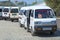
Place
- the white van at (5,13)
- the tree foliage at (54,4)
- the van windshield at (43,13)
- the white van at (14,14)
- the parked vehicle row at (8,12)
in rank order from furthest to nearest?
the tree foliage at (54,4), the white van at (5,13), the parked vehicle row at (8,12), the white van at (14,14), the van windshield at (43,13)

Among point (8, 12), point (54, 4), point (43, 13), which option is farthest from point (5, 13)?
point (43, 13)

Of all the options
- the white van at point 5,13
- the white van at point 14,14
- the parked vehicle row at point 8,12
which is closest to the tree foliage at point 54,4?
the white van at point 5,13

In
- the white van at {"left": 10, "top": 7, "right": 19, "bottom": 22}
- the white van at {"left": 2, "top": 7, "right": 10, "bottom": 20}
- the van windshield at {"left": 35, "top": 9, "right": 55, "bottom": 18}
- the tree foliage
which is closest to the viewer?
the van windshield at {"left": 35, "top": 9, "right": 55, "bottom": 18}

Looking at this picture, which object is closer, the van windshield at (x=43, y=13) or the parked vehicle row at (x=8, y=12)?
the van windshield at (x=43, y=13)

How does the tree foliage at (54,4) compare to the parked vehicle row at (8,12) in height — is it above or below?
above

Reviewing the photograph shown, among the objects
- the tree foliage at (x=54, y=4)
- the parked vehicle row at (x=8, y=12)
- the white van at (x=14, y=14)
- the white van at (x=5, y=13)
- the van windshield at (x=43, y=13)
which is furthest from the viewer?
the tree foliage at (x=54, y=4)

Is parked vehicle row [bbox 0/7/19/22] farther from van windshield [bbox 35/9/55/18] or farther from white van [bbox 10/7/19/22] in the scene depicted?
van windshield [bbox 35/9/55/18]

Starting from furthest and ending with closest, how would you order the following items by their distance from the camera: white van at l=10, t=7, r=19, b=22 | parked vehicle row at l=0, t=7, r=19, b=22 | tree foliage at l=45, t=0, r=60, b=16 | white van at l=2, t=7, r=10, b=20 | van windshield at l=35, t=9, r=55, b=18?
1. tree foliage at l=45, t=0, r=60, b=16
2. white van at l=2, t=7, r=10, b=20
3. parked vehicle row at l=0, t=7, r=19, b=22
4. white van at l=10, t=7, r=19, b=22
5. van windshield at l=35, t=9, r=55, b=18

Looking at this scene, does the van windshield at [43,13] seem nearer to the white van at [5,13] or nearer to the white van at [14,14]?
the white van at [14,14]

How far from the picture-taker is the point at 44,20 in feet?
52.5

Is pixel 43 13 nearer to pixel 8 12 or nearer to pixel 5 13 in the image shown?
pixel 8 12

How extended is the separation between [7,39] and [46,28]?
9.07 ft

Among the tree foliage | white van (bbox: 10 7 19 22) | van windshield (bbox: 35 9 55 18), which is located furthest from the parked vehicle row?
van windshield (bbox: 35 9 55 18)

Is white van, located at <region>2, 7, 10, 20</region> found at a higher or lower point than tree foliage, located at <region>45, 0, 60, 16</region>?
lower
